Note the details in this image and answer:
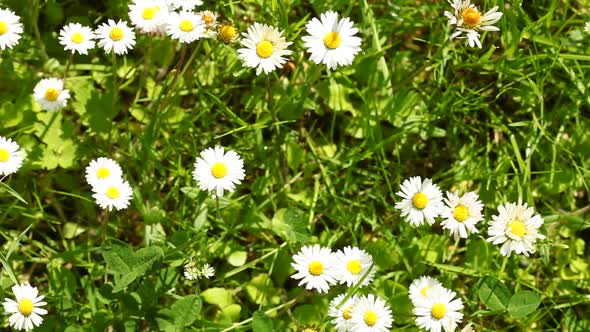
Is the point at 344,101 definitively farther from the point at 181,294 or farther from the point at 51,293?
the point at 51,293

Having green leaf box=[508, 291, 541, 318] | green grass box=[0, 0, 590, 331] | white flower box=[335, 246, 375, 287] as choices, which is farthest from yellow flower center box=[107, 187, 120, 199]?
green leaf box=[508, 291, 541, 318]

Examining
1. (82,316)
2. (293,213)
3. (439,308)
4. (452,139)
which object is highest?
(452,139)

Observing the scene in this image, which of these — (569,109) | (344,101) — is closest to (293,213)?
(344,101)

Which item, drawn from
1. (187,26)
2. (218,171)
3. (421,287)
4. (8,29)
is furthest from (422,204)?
(8,29)

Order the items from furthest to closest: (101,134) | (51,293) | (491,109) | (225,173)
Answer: (491,109)
(101,134)
(51,293)
(225,173)

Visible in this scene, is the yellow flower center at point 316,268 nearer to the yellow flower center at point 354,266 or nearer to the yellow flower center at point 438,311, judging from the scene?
the yellow flower center at point 354,266

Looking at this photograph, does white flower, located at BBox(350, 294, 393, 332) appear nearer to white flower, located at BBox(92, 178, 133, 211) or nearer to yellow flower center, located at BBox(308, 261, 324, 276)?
A: yellow flower center, located at BBox(308, 261, 324, 276)

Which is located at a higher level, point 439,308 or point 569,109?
point 569,109
